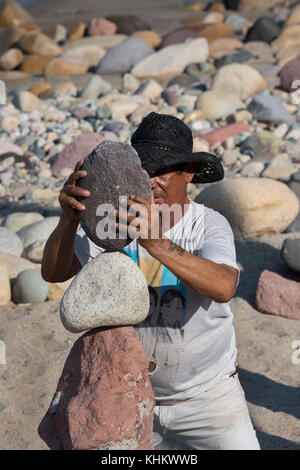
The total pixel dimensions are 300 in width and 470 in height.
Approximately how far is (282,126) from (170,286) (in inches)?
310

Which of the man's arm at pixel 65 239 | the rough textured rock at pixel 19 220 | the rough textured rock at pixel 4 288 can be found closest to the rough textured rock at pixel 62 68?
the rough textured rock at pixel 19 220

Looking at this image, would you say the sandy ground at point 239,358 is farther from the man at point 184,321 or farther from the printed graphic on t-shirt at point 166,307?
the printed graphic on t-shirt at point 166,307

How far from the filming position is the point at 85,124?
1141cm

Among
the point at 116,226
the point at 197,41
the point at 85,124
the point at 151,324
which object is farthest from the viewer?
the point at 197,41

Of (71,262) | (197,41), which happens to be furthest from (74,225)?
(197,41)

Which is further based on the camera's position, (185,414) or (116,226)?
(185,414)

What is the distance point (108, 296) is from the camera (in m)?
2.68

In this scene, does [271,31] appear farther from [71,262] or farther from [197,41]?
[71,262]

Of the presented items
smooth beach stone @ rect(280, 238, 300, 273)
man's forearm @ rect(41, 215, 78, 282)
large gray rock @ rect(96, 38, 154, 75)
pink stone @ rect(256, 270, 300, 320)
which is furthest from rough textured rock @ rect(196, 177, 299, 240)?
large gray rock @ rect(96, 38, 154, 75)

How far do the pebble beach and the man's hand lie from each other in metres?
2.29

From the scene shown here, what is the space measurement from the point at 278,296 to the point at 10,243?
2792 millimetres

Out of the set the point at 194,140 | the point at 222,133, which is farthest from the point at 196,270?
the point at 222,133

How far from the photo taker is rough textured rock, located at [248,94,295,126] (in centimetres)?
1075

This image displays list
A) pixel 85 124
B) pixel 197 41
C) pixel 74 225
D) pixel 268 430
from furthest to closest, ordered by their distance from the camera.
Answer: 1. pixel 197 41
2. pixel 85 124
3. pixel 268 430
4. pixel 74 225
